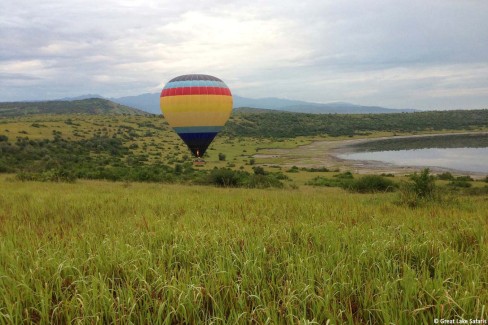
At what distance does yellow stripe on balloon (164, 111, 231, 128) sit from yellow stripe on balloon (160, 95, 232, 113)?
260 millimetres

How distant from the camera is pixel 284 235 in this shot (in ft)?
19.7

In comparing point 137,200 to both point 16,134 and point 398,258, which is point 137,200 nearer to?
point 398,258

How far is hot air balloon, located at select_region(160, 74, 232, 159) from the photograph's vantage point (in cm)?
Answer: 2900

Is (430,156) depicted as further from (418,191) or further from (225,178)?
(418,191)

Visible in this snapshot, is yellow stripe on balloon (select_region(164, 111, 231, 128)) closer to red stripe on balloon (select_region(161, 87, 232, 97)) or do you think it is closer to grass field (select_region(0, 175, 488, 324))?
red stripe on balloon (select_region(161, 87, 232, 97))

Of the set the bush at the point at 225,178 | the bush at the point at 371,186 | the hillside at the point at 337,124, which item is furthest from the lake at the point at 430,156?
the hillside at the point at 337,124

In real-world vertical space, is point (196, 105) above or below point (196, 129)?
above

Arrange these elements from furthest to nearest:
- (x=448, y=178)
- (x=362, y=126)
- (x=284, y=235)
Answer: (x=362, y=126)
(x=448, y=178)
(x=284, y=235)

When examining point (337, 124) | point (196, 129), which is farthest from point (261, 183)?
point (337, 124)

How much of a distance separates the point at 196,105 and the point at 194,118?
43.2 inches

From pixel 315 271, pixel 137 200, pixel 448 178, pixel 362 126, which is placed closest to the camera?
pixel 315 271

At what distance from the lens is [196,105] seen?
28844mm

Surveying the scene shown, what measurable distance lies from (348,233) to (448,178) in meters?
33.2

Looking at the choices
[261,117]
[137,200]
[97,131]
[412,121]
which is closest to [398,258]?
[137,200]
